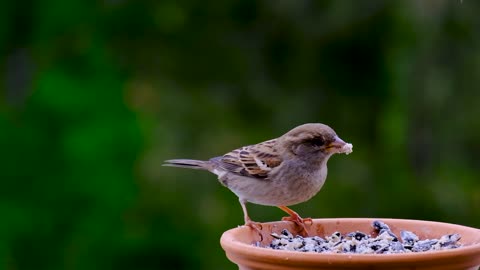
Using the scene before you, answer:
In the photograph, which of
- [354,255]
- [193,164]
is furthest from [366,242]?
[193,164]

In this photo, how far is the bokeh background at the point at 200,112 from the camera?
5.24 meters

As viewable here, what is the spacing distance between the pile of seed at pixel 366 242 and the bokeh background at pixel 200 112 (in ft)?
5.22

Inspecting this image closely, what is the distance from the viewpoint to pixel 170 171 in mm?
6406

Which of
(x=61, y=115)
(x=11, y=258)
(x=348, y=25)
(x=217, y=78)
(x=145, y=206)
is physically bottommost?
(x=11, y=258)

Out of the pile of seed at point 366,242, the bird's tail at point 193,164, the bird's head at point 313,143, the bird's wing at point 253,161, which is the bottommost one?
the bird's tail at point 193,164

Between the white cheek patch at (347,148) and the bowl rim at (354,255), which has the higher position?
the white cheek patch at (347,148)

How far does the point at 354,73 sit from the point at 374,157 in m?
0.56

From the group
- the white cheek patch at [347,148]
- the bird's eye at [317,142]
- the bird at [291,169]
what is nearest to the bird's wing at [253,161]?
the bird at [291,169]

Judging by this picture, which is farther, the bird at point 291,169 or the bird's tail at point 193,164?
the bird's tail at point 193,164

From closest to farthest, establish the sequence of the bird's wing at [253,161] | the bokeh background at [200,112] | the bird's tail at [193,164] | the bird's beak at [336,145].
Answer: the bird's beak at [336,145] → the bird's wing at [253,161] → the bird's tail at [193,164] → the bokeh background at [200,112]

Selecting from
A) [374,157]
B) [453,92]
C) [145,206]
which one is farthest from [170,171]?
[453,92]

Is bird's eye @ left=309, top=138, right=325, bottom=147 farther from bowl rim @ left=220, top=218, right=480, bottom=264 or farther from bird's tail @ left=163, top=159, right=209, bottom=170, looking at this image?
bowl rim @ left=220, top=218, right=480, bottom=264

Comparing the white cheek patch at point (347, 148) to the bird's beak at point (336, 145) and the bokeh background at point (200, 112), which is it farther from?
→ the bokeh background at point (200, 112)

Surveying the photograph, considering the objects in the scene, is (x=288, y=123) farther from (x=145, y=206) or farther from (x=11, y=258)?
(x=11, y=258)
